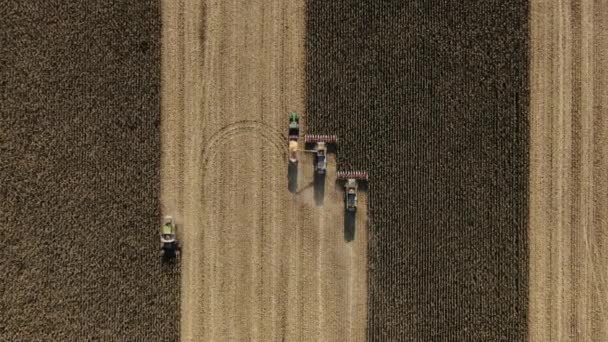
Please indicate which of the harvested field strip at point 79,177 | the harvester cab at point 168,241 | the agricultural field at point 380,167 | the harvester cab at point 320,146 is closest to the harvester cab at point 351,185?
the agricultural field at point 380,167

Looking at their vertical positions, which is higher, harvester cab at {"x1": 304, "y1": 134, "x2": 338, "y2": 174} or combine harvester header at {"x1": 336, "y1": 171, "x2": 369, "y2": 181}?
harvester cab at {"x1": 304, "y1": 134, "x2": 338, "y2": 174}

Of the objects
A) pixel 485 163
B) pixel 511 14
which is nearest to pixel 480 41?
pixel 511 14

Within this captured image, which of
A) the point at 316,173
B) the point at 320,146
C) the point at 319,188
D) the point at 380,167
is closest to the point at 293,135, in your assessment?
the point at 320,146

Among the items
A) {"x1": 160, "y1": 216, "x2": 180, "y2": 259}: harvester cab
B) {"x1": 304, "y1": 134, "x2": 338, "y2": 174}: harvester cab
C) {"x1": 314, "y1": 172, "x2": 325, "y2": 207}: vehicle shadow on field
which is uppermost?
{"x1": 304, "y1": 134, "x2": 338, "y2": 174}: harvester cab

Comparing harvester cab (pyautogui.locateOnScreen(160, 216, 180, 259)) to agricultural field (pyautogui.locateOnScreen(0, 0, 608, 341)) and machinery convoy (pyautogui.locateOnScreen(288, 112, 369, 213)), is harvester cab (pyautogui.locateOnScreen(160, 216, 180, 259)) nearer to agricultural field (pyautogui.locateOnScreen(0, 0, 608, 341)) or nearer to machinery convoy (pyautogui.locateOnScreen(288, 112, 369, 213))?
agricultural field (pyautogui.locateOnScreen(0, 0, 608, 341))

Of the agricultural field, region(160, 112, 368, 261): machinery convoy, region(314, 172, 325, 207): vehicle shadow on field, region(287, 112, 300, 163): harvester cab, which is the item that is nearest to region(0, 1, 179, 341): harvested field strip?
the agricultural field
